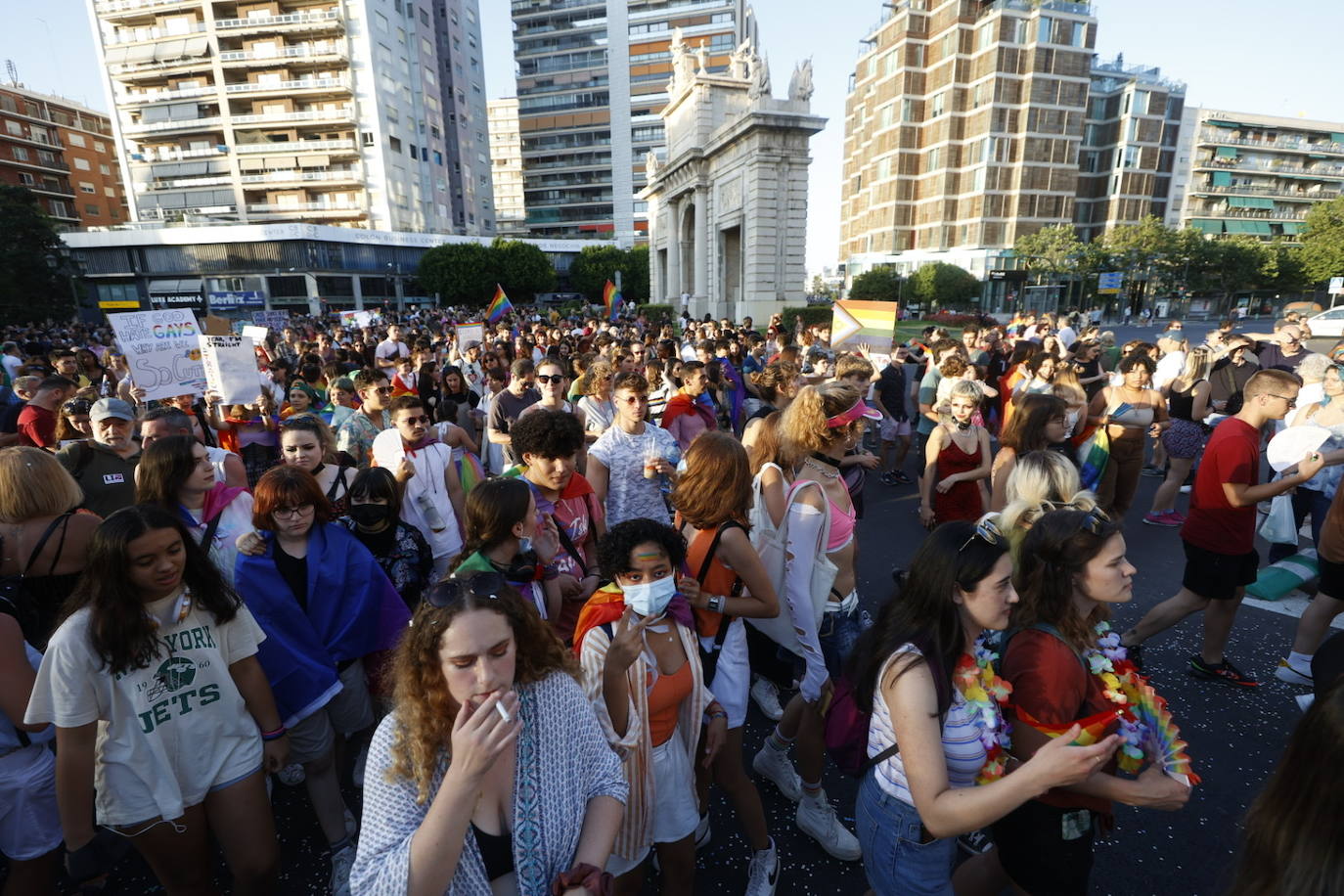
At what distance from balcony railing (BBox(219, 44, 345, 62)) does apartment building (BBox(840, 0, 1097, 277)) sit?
50.0 meters

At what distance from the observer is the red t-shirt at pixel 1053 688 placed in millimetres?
1851

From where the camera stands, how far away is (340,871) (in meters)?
2.82

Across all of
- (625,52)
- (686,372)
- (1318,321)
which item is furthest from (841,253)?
(686,372)

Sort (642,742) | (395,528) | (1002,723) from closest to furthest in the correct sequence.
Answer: (1002,723) → (642,742) → (395,528)

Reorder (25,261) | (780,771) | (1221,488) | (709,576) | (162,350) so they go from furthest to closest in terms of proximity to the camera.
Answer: (25,261)
(162,350)
(1221,488)
(780,771)
(709,576)

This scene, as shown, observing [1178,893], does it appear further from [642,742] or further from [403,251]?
[403,251]

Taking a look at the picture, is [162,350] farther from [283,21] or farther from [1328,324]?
[283,21]

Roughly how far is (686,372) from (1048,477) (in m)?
3.75

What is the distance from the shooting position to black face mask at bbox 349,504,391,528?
3.15 metres

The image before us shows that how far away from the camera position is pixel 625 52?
242 feet

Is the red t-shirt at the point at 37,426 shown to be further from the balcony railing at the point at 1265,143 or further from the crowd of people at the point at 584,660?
the balcony railing at the point at 1265,143

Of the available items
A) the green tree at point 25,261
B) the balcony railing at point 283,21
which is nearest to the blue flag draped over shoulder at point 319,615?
the green tree at point 25,261

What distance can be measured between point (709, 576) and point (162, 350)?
6.83 meters

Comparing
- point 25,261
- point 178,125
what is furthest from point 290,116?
point 25,261
